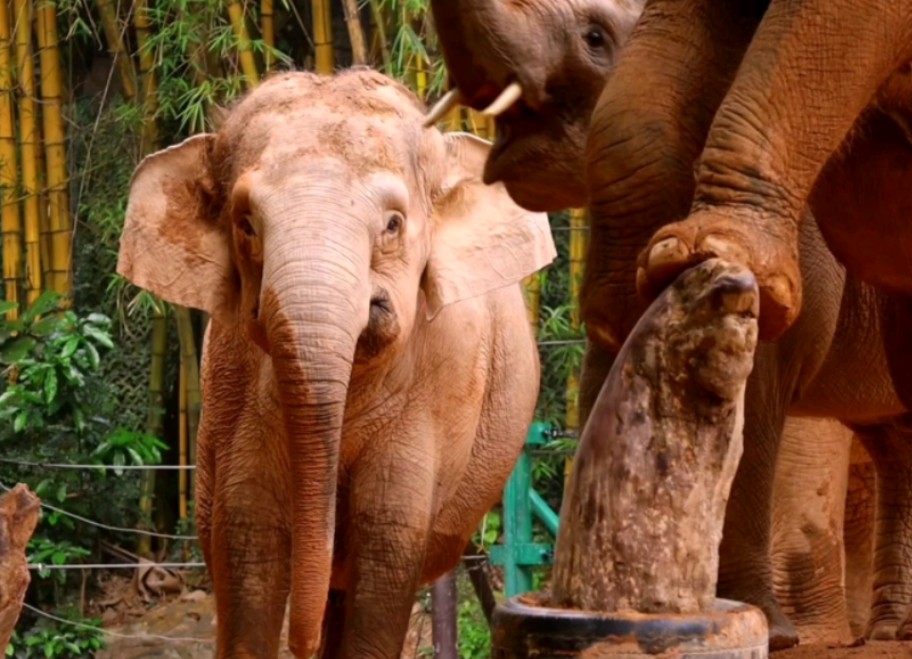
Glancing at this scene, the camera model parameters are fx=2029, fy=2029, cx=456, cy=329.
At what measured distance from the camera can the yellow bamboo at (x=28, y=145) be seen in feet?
21.0

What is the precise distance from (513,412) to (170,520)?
129 inches

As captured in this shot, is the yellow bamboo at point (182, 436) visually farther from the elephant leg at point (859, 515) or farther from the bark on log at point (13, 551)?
the bark on log at point (13, 551)

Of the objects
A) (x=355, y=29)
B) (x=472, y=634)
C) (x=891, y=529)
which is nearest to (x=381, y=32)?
(x=355, y=29)

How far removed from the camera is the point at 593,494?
1.34 metres

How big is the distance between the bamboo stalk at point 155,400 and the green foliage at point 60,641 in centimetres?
70

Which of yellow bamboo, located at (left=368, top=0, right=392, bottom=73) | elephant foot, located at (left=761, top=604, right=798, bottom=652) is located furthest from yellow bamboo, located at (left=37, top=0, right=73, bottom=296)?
elephant foot, located at (left=761, top=604, right=798, bottom=652)

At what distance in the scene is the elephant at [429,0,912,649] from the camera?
1.83 metres

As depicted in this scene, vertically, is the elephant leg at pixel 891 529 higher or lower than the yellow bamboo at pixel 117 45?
lower

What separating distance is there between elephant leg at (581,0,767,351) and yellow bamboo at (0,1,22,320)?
469 cm

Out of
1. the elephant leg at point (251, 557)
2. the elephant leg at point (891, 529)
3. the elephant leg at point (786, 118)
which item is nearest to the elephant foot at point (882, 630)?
the elephant leg at point (891, 529)

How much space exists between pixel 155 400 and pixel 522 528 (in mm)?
2034

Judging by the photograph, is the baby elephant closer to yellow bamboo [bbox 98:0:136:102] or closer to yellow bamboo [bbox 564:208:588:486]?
yellow bamboo [bbox 564:208:588:486]

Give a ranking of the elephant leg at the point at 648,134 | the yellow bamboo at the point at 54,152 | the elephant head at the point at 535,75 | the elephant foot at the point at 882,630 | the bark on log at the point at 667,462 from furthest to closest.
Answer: the yellow bamboo at the point at 54,152 → the elephant foot at the point at 882,630 → the elephant head at the point at 535,75 → the elephant leg at the point at 648,134 → the bark on log at the point at 667,462

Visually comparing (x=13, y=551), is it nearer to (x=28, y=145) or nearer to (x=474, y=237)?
(x=474, y=237)
